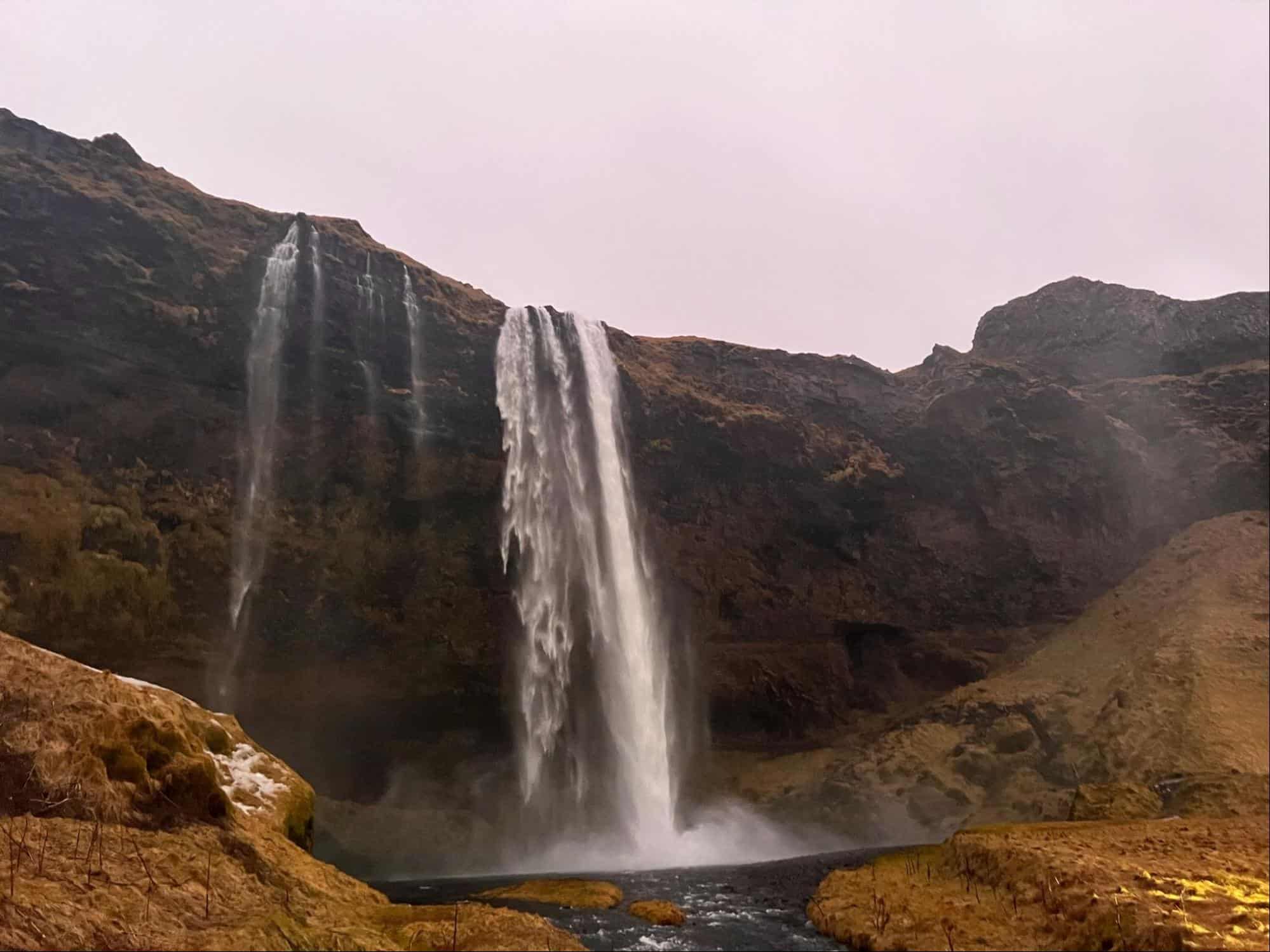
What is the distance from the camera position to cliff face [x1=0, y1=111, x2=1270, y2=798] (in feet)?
112

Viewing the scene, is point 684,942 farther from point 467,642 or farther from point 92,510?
point 92,510

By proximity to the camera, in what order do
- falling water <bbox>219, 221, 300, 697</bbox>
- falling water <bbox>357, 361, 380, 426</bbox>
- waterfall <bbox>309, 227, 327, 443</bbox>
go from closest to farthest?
falling water <bbox>219, 221, 300, 697</bbox>, waterfall <bbox>309, 227, 327, 443</bbox>, falling water <bbox>357, 361, 380, 426</bbox>

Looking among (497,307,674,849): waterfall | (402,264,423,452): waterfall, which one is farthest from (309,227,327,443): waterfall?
(497,307,674,849): waterfall

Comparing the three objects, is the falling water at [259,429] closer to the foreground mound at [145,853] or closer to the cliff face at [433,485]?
the cliff face at [433,485]

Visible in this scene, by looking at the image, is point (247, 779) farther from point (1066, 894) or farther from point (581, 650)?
point (581, 650)

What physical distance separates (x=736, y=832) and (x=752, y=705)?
7611 mm

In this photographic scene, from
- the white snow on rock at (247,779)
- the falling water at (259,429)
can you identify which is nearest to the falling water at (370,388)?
the falling water at (259,429)

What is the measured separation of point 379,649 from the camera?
39469 mm

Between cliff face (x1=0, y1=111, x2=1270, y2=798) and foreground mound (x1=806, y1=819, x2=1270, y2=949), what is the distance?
23.5 meters

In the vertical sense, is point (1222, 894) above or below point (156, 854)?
below

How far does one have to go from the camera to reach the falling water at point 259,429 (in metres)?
36.4

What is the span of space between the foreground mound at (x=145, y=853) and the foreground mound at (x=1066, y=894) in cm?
774

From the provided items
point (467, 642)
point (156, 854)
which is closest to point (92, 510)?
point (467, 642)

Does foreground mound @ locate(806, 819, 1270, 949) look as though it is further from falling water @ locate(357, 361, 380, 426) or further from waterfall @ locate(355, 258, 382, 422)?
waterfall @ locate(355, 258, 382, 422)
